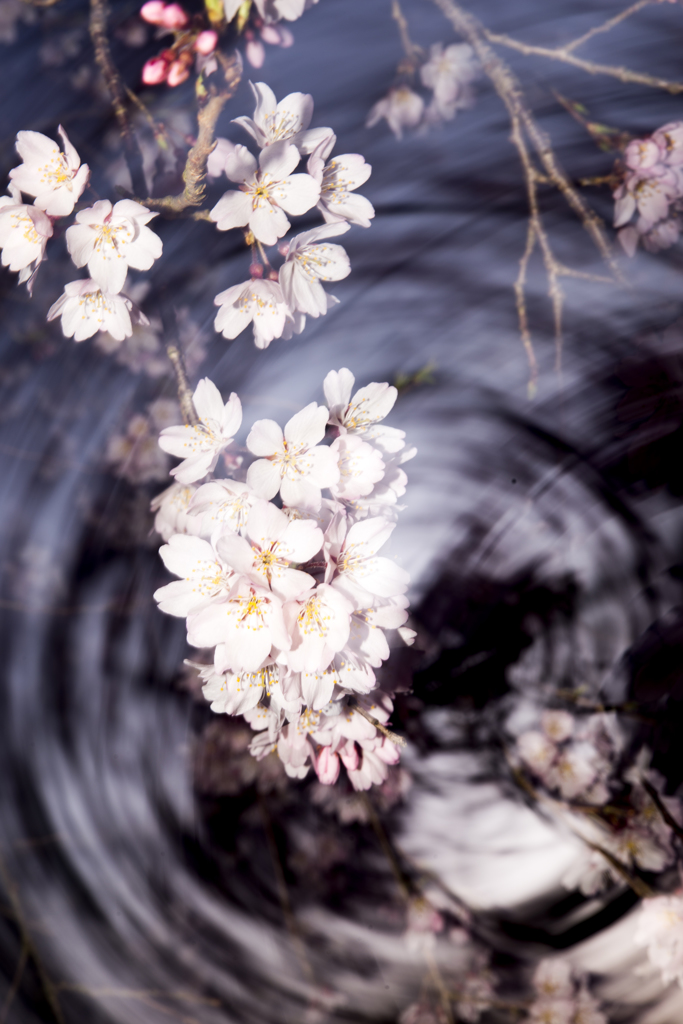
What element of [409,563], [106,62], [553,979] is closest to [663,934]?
[553,979]

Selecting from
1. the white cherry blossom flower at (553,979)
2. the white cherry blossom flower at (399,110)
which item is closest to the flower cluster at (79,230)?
the white cherry blossom flower at (399,110)

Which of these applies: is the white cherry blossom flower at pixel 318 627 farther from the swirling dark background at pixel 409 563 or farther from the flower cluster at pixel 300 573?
the swirling dark background at pixel 409 563

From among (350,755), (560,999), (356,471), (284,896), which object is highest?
(356,471)

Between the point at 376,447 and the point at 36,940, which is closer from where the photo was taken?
the point at 376,447

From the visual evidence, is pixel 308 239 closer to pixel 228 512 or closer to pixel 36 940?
pixel 228 512

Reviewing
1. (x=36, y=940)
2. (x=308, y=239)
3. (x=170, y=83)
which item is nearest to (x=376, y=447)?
(x=308, y=239)

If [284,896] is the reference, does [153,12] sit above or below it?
above

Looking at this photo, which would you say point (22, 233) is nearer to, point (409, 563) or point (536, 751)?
point (409, 563)
